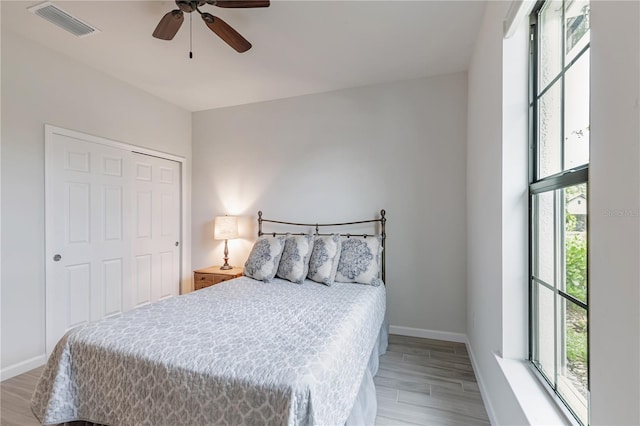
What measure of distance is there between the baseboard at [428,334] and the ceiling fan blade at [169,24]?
3.22 m

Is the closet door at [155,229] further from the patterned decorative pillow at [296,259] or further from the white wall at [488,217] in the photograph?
the white wall at [488,217]

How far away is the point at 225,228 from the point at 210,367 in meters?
2.42

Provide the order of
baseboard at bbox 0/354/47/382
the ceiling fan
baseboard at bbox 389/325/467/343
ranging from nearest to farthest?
1. the ceiling fan
2. baseboard at bbox 0/354/47/382
3. baseboard at bbox 389/325/467/343

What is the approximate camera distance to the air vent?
6.61 ft

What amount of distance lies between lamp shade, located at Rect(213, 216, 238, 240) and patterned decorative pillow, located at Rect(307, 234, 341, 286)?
47.7 inches

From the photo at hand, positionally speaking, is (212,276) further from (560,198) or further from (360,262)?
(560,198)

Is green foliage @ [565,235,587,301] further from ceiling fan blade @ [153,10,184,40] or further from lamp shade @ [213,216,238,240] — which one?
lamp shade @ [213,216,238,240]

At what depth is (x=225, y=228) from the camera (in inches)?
138

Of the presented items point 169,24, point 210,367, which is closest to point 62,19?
point 169,24

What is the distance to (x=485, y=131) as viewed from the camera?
200cm

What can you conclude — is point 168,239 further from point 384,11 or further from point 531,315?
point 531,315

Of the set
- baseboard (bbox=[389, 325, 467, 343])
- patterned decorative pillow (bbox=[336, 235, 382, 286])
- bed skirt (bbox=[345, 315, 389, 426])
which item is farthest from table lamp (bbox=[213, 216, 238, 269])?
bed skirt (bbox=[345, 315, 389, 426])

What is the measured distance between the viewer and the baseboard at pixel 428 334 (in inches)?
113

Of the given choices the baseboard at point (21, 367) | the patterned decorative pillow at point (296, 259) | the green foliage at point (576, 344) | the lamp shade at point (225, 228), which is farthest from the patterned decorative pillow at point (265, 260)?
the green foliage at point (576, 344)
